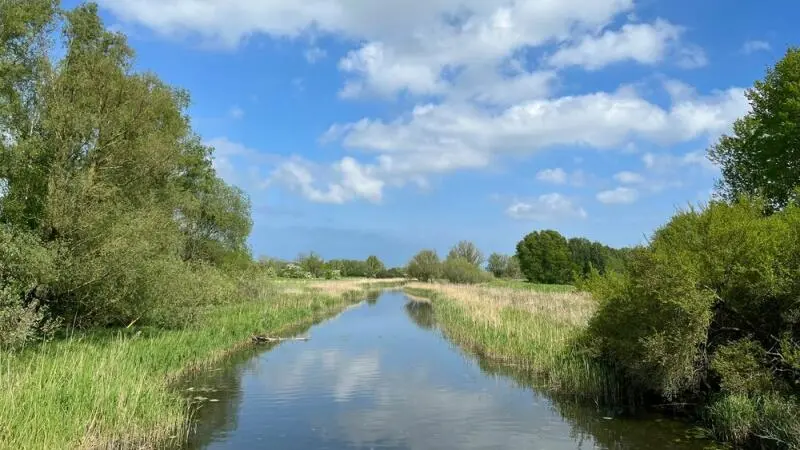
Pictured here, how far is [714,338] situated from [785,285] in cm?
214

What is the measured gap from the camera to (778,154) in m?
28.4

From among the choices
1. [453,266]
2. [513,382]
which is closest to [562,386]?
[513,382]

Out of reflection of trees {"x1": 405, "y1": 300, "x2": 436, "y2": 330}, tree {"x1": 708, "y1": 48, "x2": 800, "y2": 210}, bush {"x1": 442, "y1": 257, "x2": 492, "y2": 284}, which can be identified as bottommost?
reflection of trees {"x1": 405, "y1": 300, "x2": 436, "y2": 330}

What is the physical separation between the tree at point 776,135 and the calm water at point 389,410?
15.4 metres

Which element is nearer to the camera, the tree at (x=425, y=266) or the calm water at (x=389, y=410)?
the calm water at (x=389, y=410)

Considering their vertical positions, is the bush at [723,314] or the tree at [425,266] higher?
the tree at [425,266]

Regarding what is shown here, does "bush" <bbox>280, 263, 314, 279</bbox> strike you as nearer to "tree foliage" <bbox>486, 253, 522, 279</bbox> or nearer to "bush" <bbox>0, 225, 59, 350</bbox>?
"tree foliage" <bbox>486, 253, 522, 279</bbox>

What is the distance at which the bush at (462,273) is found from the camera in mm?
86312

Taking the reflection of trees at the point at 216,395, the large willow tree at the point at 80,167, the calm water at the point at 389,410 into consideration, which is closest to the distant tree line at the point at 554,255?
the calm water at the point at 389,410

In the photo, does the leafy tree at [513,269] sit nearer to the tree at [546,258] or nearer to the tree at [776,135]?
the tree at [546,258]

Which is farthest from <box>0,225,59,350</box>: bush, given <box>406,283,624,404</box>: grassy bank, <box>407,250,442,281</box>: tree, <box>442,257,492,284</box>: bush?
<box>407,250,442,281</box>: tree

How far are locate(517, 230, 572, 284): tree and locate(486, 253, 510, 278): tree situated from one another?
26.0ft

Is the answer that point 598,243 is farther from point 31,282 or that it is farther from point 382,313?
point 31,282

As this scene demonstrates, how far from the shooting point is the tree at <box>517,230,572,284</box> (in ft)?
328
